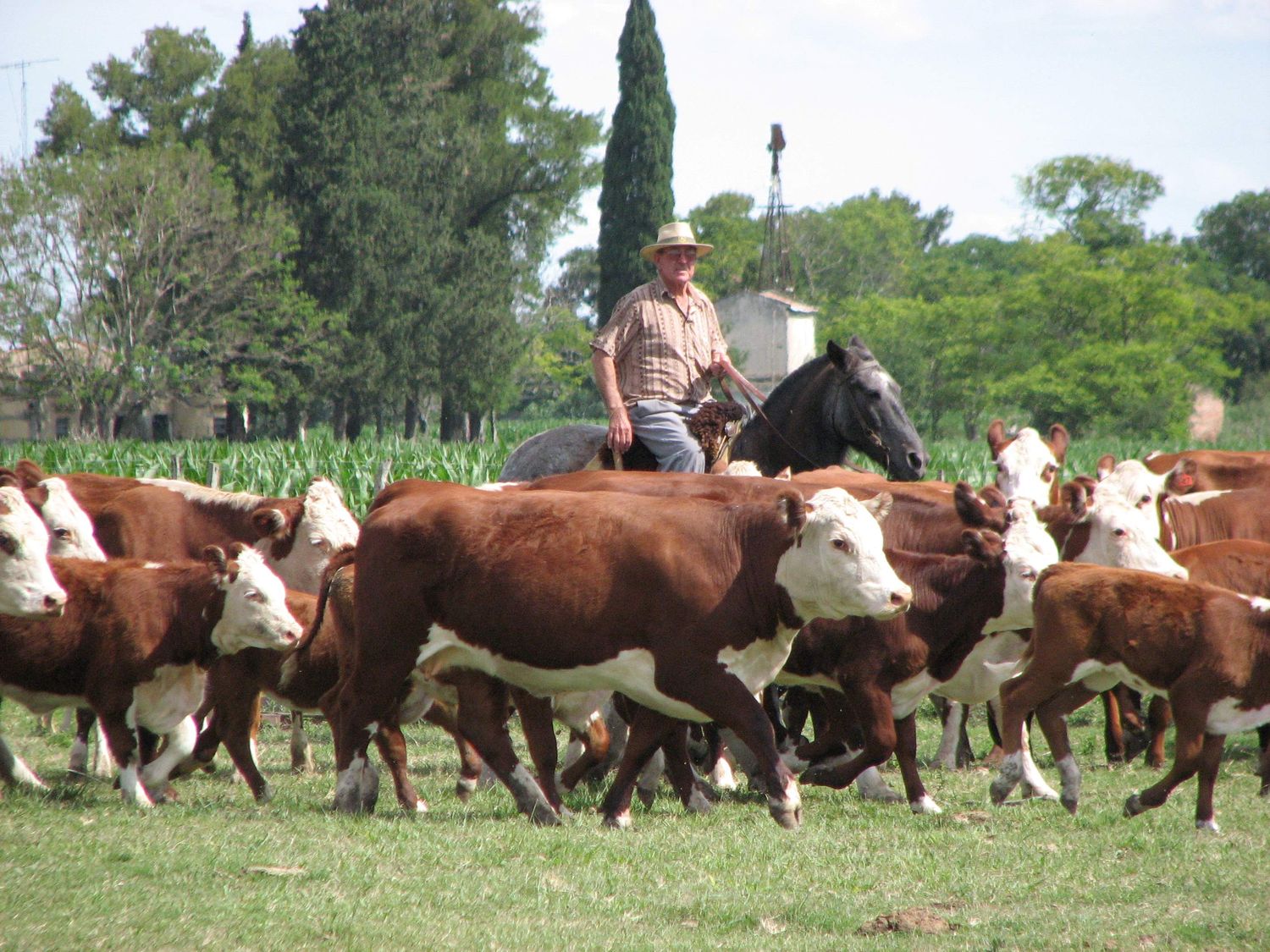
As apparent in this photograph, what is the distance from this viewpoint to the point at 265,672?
823 cm

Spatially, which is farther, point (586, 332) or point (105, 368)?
point (586, 332)

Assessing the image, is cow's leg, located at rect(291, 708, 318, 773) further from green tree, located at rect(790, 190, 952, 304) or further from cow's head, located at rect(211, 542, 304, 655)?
green tree, located at rect(790, 190, 952, 304)

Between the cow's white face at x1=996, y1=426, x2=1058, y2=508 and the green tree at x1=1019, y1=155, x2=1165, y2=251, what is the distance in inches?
2222

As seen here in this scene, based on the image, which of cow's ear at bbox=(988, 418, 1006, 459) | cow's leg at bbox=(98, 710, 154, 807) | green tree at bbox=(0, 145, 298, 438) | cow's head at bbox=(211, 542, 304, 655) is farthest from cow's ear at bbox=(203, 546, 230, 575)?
green tree at bbox=(0, 145, 298, 438)

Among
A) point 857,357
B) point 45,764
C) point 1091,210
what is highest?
point 1091,210

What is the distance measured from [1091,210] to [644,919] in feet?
217

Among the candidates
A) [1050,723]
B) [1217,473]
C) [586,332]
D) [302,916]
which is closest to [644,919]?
[302,916]

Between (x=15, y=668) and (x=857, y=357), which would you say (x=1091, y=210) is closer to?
(x=857, y=357)

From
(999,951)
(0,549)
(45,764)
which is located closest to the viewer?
(999,951)

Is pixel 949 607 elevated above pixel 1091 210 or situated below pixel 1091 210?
below

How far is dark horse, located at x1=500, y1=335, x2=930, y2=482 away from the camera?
396 inches

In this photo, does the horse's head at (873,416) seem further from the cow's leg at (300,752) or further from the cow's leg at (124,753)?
the cow's leg at (124,753)

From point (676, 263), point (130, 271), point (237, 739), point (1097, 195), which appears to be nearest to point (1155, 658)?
point (676, 263)

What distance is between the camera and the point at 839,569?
265 inches
